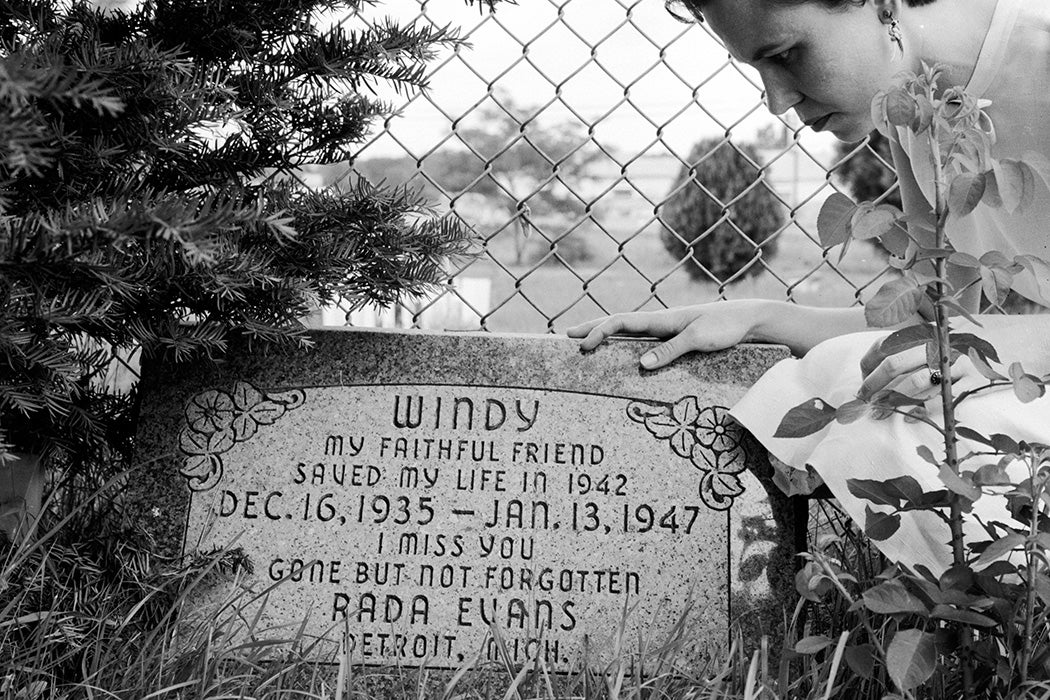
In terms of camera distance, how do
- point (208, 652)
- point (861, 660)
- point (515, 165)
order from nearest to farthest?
point (861, 660) → point (208, 652) → point (515, 165)

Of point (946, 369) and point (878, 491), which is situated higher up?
point (946, 369)

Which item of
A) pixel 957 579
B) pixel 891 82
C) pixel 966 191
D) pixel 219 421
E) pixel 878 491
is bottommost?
pixel 957 579

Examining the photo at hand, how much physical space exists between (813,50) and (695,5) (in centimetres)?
22

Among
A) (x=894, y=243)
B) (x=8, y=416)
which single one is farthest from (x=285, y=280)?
(x=894, y=243)

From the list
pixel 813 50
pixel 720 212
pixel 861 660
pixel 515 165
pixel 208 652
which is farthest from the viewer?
pixel 515 165

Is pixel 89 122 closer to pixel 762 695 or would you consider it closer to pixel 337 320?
pixel 762 695

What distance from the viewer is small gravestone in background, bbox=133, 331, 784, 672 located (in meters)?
1.95

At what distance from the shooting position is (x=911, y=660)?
4.34 feet

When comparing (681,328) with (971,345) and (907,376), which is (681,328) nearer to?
(907,376)

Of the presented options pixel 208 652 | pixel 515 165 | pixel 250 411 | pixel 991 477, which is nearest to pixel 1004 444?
pixel 991 477

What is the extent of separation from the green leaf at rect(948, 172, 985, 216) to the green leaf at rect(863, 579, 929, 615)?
506 millimetres

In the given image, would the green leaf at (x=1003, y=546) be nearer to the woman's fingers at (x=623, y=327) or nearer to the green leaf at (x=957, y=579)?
the green leaf at (x=957, y=579)

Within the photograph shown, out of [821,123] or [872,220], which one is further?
[821,123]

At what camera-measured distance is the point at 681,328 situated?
2219 mm
